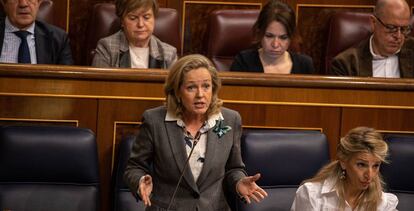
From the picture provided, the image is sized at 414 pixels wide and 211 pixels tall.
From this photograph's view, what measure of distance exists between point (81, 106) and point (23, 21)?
1.36 ft

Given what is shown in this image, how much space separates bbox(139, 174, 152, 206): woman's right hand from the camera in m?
1.45

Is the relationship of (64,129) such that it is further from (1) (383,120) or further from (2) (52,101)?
(1) (383,120)

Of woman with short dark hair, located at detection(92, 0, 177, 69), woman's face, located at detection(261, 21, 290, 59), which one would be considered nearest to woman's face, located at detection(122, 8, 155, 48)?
woman with short dark hair, located at detection(92, 0, 177, 69)

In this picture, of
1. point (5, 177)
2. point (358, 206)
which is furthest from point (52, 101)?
point (358, 206)

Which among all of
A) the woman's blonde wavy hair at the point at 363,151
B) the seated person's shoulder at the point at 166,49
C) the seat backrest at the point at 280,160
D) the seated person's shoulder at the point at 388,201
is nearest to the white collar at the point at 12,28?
the seated person's shoulder at the point at 166,49

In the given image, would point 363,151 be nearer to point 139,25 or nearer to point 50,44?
point 139,25

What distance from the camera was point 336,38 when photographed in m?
2.48

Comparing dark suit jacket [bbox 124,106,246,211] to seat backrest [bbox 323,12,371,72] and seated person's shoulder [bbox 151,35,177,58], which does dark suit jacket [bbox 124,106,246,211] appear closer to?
seated person's shoulder [bbox 151,35,177,58]

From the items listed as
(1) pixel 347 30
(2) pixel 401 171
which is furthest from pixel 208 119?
(1) pixel 347 30

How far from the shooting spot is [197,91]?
156 cm

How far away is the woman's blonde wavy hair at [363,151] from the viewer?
5.57 feet

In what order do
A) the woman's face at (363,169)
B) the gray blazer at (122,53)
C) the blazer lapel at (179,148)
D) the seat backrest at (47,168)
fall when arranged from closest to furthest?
the blazer lapel at (179,148) → the woman's face at (363,169) → the seat backrest at (47,168) → the gray blazer at (122,53)

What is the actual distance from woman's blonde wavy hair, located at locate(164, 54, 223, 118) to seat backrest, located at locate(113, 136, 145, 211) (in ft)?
0.95

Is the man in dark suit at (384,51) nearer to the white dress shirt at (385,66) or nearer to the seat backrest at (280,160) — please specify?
the white dress shirt at (385,66)
